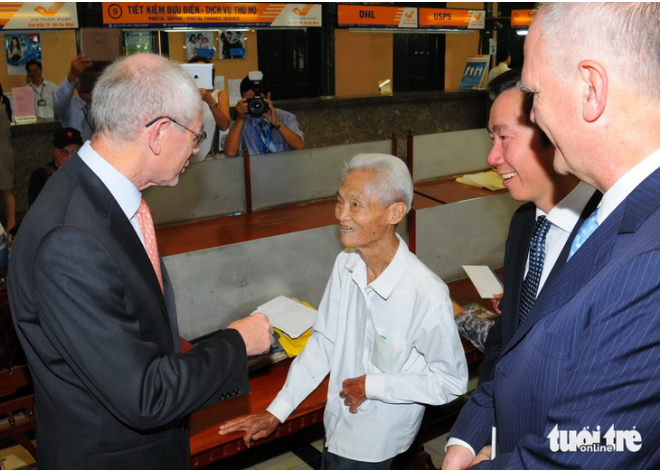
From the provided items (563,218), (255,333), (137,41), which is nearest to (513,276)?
(563,218)

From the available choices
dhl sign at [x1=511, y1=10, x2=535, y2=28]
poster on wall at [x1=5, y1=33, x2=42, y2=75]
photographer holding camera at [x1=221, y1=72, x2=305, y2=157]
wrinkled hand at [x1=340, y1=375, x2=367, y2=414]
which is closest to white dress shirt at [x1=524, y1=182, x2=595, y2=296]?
wrinkled hand at [x1=340, y1=375, x2=367, y2=414]

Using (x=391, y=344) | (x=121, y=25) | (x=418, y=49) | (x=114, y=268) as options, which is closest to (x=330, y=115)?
(x=121, y=25)

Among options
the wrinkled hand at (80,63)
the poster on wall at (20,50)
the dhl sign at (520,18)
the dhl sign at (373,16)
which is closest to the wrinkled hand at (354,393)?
the wrinkled hand at (80,63)

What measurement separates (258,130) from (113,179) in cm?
301

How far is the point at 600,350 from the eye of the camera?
0.80 meters

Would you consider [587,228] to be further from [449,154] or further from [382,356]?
[449,154]

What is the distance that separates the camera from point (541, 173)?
5.57 ft

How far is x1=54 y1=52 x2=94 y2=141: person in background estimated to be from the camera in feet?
14.0

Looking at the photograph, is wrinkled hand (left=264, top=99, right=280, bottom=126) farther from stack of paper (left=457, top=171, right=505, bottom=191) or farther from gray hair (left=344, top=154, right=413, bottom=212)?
gray hair (left=344, top=154, right=413, bottom=212)

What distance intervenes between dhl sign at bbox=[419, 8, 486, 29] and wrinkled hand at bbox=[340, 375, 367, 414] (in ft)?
27.9

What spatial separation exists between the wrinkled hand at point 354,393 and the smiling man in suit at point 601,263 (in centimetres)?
94

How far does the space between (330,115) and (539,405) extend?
24.6 feet

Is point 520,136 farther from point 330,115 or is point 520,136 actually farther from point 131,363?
point 330,115

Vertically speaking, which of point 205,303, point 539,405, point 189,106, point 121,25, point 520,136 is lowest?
point 205,303
